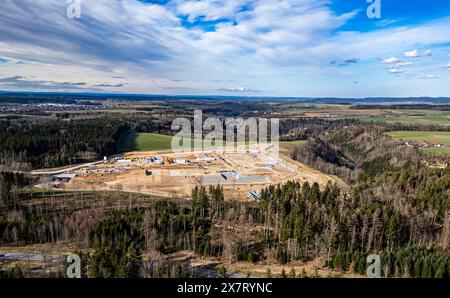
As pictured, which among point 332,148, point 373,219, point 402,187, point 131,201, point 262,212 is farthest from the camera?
point 332,148

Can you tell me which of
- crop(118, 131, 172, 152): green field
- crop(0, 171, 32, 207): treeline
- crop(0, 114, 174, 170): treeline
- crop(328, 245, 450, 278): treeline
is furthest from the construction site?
crop(328, 245, 450, 278): treeline

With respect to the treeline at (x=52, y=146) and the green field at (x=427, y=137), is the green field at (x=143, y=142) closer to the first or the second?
the treeline at (x=52, y=146)

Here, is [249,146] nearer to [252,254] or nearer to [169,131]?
[169,131]

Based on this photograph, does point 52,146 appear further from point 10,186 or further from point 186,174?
point 186,174

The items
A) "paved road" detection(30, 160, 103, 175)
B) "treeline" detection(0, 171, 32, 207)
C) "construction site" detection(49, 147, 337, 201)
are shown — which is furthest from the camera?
"paved road" detection(30, 160, 103, 175)

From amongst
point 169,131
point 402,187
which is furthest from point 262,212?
point 169,131

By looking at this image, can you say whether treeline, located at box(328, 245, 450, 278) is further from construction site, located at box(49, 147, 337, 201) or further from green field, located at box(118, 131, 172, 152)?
green field, located at box(118, 131, 172, 152)
